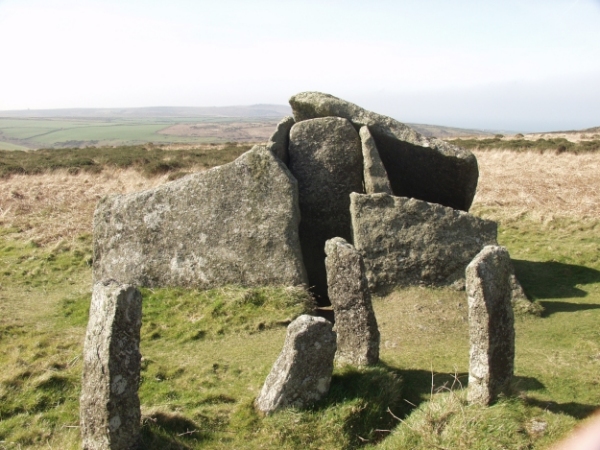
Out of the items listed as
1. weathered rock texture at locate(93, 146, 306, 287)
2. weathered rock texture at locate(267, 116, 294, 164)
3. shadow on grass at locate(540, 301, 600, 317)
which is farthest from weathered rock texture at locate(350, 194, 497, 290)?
weathered rock texture at locate(267, 116, 294, 164)

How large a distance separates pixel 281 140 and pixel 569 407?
8660 mm

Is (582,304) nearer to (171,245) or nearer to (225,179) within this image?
(225,179)

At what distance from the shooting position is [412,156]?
45.3ft

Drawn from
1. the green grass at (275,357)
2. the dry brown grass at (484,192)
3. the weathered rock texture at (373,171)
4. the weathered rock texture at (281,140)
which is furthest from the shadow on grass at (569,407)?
the dry brown grass at (484,192)

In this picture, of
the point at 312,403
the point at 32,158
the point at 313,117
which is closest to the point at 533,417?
the point at 312,403

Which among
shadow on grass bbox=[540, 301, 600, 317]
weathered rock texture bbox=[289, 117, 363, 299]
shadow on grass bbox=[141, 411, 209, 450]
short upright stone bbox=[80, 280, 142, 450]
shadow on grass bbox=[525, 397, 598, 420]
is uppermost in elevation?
weathered rock texture bbox=[289, 117, 363, 299]

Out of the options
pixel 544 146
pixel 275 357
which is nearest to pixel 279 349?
pixel 275 357

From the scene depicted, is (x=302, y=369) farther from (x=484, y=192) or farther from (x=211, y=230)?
(x=484, y=192)

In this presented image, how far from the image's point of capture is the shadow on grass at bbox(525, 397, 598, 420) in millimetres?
6852

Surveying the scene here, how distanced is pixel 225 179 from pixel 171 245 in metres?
1.87

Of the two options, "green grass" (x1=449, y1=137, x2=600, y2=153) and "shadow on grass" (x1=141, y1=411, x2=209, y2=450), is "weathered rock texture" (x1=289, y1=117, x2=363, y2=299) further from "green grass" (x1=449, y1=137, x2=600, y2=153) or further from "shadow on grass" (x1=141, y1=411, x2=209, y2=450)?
"green grass" (x1=449, y1=137, x2=600, y2=153)

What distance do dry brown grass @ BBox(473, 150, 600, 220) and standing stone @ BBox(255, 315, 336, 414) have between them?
12.4 meters

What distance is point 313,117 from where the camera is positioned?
14.3 m

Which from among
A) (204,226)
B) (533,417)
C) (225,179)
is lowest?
(533,417)
